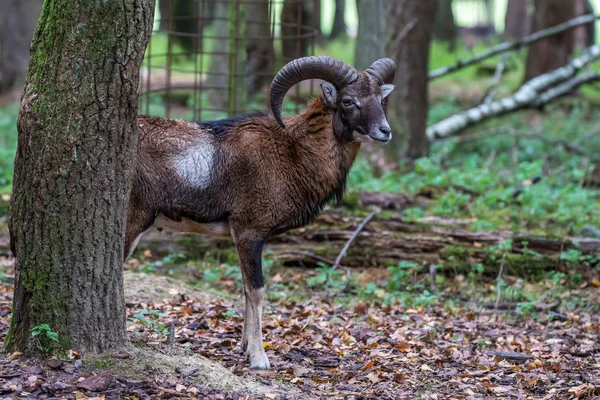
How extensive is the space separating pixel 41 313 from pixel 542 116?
16727 millimetres

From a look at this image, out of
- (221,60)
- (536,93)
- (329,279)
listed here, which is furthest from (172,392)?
(536,93)

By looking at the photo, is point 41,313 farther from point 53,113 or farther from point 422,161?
point 422,161

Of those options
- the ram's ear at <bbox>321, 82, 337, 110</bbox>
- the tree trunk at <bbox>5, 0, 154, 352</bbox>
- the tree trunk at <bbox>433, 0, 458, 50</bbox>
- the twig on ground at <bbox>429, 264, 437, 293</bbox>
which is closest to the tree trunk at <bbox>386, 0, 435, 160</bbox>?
the twig on ground at <bbox>429, 264, 437, 293</bbox>

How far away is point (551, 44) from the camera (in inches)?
791

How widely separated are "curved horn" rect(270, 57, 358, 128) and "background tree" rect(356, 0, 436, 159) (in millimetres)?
A: 6905

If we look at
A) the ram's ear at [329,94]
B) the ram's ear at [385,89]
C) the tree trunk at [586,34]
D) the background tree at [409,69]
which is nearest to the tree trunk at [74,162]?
the ram's ear at [329,94]

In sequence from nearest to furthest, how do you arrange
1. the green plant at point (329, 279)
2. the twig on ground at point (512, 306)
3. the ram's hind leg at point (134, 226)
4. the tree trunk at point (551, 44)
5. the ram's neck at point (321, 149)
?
1. the ram's hind leg at point (134, 226)
2. the ram's neck at point (321, 149)
3. the twig on ground at point (512, 306)
4. the green plant at point (329, 279)
5. the tree trunk at point (551, 44)

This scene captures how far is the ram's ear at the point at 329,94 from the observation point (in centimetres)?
718

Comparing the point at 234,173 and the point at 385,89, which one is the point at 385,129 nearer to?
the point at 385,89

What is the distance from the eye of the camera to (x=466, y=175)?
12828mm

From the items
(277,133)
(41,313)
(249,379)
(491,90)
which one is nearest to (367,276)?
(277,133)

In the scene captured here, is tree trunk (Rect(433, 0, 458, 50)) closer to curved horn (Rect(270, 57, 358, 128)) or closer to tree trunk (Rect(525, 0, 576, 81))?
tree trunk (Rect(525, 0, 576, 81))

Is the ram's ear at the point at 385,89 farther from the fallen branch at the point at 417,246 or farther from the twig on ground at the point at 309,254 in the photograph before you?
the twig on ground at the point at 309,254

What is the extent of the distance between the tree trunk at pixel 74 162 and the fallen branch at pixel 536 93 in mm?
12297
